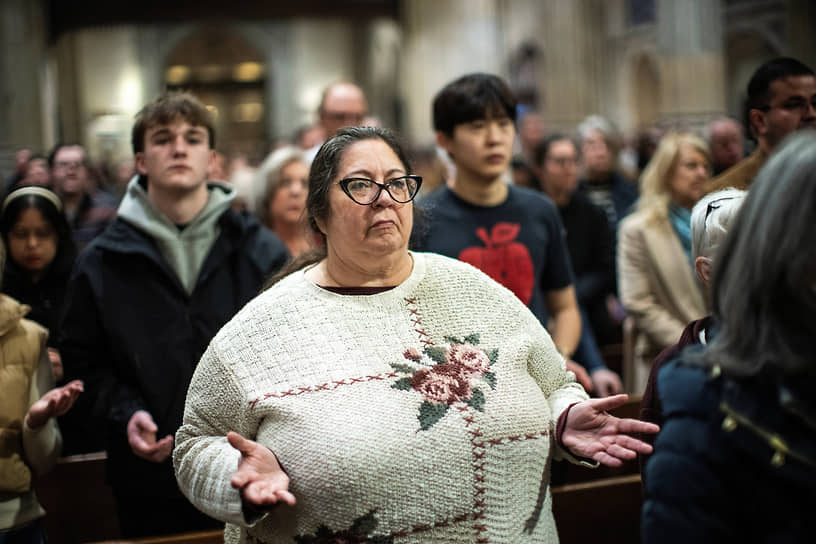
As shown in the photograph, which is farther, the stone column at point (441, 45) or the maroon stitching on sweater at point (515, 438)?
the stone column at point (441, 45)

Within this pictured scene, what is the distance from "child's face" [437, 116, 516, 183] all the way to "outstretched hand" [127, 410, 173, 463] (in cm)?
138

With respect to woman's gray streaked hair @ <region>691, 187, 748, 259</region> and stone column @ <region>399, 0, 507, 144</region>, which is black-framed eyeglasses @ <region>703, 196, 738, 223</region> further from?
stone column @ <region>399, 0, 507, 144</region>

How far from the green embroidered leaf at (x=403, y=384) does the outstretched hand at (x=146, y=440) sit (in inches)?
32.3

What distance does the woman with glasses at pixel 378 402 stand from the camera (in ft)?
6.17

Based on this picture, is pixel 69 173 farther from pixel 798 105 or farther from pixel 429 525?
pixel 429 525

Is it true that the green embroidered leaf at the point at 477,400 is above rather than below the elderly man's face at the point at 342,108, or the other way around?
below

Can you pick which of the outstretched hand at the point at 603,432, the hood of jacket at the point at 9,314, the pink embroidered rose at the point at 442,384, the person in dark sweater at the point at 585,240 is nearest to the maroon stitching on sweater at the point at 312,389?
the pink embroidered rose at the point at 442,384

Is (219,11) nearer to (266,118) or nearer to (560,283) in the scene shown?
(266,118)

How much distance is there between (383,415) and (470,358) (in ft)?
0.84

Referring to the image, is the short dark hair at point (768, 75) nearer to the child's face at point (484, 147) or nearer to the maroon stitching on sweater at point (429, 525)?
the child's face at point (484, 147)

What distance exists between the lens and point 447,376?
1997mm

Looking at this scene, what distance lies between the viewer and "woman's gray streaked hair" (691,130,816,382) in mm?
1274

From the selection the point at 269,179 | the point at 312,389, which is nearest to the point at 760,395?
the point at 312,389

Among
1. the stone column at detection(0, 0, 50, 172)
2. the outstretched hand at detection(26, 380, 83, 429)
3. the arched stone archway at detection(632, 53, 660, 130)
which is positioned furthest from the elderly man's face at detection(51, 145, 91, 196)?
the arched stone archway at detection(632, 53, 660, 130)
